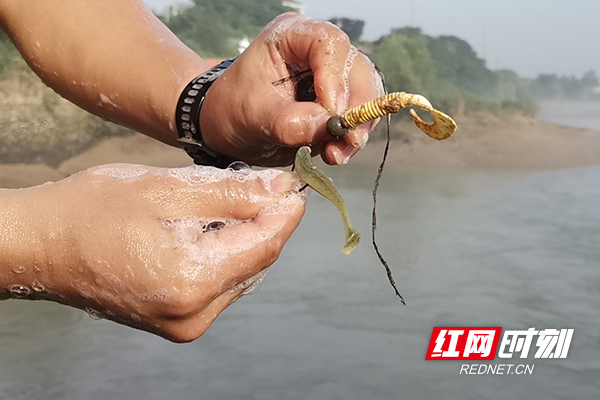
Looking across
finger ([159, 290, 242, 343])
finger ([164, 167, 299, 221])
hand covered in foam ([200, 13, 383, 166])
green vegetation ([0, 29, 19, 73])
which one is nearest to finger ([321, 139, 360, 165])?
hand covered in foam ([200, 13, 383, 166])

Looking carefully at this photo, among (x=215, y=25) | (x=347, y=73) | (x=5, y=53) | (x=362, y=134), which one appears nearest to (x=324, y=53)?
(x=347, y=73)

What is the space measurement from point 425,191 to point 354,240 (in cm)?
754

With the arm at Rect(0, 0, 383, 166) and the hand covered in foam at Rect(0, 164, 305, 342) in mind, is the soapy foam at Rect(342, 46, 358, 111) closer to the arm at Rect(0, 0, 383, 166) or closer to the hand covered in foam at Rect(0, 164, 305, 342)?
the arm at Rect(0, 0, 383, 166)

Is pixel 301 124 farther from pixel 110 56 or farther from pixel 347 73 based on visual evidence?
pixel 110 56

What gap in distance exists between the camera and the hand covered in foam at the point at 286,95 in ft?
3.35

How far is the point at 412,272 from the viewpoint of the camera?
16.6ft

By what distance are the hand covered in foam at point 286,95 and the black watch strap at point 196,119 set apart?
0.06ft

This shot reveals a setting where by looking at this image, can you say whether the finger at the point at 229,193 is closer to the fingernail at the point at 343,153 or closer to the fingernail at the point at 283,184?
the fingernail at the point at 283,184

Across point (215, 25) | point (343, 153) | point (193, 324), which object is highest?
point (215, 25)

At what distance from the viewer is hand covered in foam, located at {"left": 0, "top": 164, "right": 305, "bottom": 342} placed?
85 cm

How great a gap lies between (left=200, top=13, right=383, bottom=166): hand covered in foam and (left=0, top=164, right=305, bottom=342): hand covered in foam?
5.0 inches

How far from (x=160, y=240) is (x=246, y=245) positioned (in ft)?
0.39

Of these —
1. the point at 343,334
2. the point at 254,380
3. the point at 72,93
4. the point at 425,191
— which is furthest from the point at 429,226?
the point at 72,93

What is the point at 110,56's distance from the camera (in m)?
1.34
